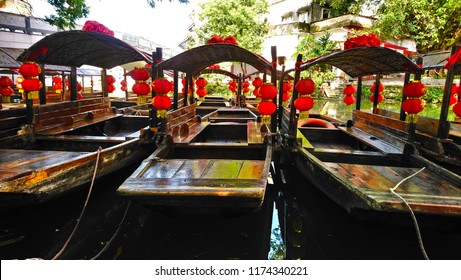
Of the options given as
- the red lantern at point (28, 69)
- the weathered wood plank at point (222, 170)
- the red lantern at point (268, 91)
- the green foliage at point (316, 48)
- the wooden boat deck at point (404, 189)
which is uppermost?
the green foliage at point (316, 48)

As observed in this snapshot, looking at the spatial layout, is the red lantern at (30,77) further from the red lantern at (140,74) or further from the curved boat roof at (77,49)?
the red lantern at (140,74)

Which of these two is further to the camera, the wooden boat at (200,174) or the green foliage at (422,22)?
the green foliage at (422,22)

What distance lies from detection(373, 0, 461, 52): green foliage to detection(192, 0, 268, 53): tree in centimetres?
825

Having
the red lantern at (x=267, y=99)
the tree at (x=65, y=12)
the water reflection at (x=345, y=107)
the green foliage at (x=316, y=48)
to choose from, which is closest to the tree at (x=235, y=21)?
the green foliage at (x=316, y=48)

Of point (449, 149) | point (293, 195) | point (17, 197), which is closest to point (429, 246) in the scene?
point (449, 149)

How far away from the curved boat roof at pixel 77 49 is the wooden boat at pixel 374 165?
3.39m

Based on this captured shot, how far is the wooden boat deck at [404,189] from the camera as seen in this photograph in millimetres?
2629

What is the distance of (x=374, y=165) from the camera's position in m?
4.61

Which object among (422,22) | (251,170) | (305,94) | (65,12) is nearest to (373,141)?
(305,94)

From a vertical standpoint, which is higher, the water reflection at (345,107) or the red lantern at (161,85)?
the red lantern at (161,85)

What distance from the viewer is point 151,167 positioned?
3727mm

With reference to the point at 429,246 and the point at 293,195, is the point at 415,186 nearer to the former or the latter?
the point at 429,246

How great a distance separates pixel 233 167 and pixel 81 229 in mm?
2317

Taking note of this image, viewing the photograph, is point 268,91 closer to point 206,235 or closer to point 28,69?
point 206,235
